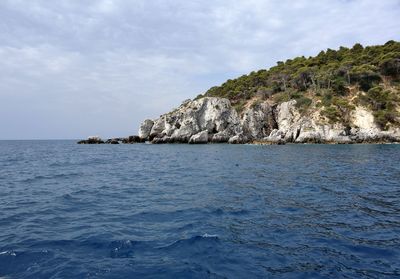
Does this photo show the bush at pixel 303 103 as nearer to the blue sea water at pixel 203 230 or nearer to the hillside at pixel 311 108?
the hillside at pixel 311 108

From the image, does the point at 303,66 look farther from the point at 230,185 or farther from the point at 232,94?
the point at 230,185

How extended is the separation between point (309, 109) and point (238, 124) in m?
17.3

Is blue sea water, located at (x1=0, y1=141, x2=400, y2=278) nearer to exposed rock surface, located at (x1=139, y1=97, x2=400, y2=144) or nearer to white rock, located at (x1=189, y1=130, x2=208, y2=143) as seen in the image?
exposed rock surface, located at (x1=139, y1=97, x2=400, y2=144)

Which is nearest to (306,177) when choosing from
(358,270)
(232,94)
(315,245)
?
(315,245)

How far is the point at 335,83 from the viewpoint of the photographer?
80.5m

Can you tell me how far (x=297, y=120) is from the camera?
75938 millimetres

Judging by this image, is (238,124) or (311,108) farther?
(238,124)

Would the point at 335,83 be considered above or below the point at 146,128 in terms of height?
above

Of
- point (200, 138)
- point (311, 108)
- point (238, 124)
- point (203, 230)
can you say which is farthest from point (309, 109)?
point (203, 230)

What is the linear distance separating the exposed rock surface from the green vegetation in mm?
2903

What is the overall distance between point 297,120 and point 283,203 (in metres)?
64.4

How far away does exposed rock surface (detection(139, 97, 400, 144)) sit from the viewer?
71438 mm

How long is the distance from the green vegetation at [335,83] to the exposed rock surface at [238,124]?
2.90 meters

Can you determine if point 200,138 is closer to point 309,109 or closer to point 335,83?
point 309,109
